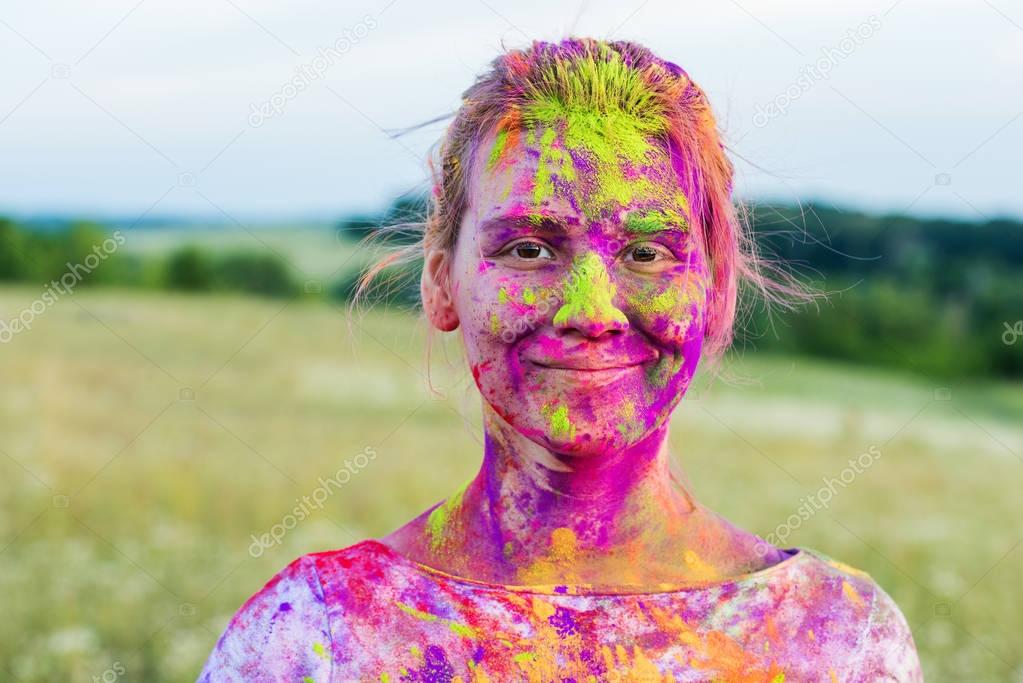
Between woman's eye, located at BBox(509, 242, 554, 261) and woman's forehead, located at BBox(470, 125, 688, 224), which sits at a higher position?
woman's forehead, located at BBox(470, 125, 688, 224)

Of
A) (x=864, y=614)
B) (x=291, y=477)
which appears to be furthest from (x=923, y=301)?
(x=864, y=614)

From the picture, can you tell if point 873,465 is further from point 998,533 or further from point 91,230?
point 91,230

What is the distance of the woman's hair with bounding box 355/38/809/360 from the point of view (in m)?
2.86

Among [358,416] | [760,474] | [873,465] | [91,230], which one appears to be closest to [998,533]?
[873,465]

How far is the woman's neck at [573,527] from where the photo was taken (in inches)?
113

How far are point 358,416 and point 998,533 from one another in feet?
21.9

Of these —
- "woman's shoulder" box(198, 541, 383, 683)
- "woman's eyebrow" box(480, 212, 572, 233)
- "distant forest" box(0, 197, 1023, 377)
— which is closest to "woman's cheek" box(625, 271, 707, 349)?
"woman's eyebrow" box(480, 212, 572, 233)

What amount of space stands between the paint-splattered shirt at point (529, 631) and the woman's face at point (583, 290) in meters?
0.42

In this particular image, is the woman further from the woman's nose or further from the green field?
the green field

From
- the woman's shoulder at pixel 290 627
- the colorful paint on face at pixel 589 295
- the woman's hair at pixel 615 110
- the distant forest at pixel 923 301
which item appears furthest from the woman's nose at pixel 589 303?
the distant forest at pixel 923 301

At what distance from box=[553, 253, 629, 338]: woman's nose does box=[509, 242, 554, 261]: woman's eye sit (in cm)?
8

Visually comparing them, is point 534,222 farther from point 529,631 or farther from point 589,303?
point 529,631

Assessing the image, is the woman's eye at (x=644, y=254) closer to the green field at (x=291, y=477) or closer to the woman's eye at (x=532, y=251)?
the woman's eye at (x=532, y=251)

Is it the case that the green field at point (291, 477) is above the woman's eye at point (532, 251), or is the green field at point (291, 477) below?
below
